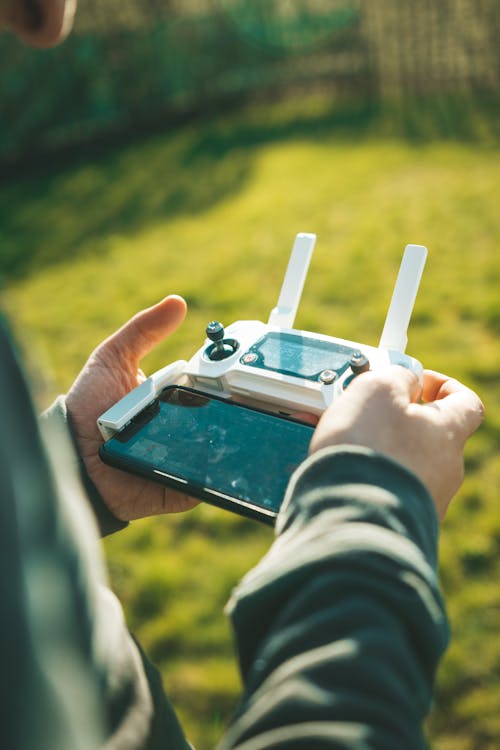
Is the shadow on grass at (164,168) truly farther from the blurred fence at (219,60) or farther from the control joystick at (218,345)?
the control joystick at (218,345)

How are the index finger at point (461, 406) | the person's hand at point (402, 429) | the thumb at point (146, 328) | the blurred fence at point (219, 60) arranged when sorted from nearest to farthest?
the person's hand at point (402, 429)
the index finger at point (461, 406)
the thumb at point (146, 328)
the blurred fence at point (219, 60)

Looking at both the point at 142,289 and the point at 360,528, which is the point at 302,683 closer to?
the point at 360,528

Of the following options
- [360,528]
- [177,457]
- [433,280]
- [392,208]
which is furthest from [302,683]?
[392,208]

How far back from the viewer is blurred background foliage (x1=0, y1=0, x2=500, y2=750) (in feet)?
6.88

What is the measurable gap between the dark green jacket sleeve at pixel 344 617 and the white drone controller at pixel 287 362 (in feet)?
1.69

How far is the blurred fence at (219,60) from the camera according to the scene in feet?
20.5

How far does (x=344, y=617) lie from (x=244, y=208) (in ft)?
14.4

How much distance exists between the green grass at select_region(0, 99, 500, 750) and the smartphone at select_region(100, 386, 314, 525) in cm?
41

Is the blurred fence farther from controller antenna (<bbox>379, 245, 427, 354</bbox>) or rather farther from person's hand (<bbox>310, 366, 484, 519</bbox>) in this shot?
person's hand (<bbox>310, 366, 484, 519</bbox>)

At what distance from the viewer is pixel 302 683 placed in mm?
627

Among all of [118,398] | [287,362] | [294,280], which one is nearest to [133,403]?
[118,398]

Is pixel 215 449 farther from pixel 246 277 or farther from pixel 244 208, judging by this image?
pixel 244 208

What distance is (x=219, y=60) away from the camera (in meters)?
7.04

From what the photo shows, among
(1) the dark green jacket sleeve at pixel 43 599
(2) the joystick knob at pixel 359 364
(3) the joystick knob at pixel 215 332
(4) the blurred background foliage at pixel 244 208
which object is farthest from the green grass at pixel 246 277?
(2) the joystick knob at pixel 359 364
